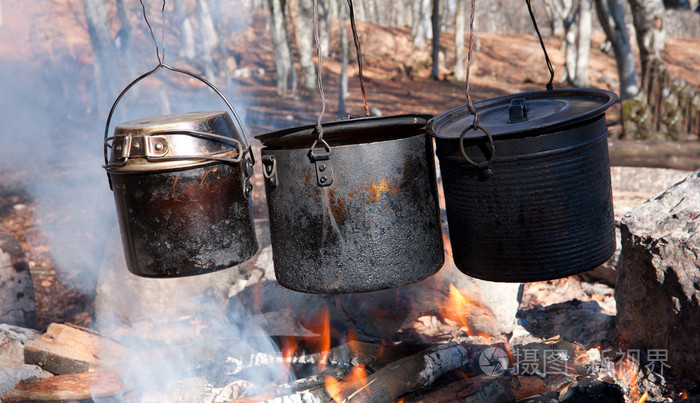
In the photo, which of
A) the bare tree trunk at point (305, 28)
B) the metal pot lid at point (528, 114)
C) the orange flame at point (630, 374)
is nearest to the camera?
the metal pot lid at point (528, 114)

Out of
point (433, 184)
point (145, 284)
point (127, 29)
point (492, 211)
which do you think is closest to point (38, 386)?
point (145, 284)

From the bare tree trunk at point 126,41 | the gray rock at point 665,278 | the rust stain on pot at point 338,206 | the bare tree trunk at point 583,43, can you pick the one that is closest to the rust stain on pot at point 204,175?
the rust stain on pot at point 338,206

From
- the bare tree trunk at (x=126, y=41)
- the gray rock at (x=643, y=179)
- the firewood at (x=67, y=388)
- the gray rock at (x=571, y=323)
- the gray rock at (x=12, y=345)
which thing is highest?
the bare tree trunk at (x=126, y=41)

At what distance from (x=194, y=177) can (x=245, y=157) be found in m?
0.32

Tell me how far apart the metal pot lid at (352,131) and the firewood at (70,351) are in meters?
2.21

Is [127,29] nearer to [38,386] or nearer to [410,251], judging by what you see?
[38,386]

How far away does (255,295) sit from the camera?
504 centimetres

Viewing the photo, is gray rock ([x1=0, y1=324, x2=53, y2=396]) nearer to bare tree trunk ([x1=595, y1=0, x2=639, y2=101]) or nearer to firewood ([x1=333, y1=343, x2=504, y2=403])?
firewood ([x1=333, y1=343, x2=504, y2=403])

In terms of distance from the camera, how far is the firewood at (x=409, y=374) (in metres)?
3.34

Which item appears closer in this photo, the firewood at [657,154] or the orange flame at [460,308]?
the orange flame at [460,308]

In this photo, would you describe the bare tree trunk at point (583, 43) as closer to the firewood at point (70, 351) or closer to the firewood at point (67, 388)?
the firewood at point (70, 351)

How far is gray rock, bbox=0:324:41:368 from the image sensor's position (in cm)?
404

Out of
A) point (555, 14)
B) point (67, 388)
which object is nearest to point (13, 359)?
point (67, 388)

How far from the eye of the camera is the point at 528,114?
276 cm
